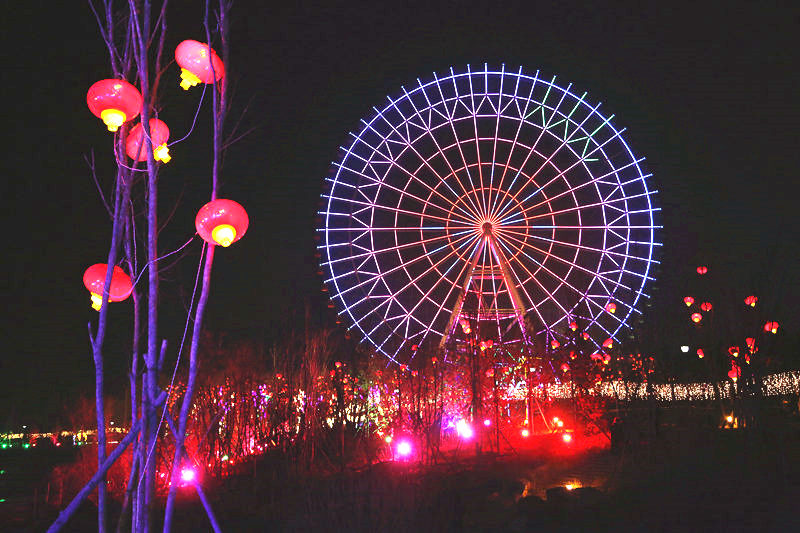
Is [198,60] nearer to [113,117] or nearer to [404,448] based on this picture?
[113,117]

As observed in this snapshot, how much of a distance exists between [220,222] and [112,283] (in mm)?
932

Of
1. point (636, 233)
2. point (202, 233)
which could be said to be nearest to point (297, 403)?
point (202, 233)

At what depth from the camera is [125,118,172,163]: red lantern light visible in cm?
423

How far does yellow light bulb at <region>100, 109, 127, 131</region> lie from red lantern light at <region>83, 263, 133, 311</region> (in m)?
0.96

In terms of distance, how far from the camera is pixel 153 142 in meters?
4.30

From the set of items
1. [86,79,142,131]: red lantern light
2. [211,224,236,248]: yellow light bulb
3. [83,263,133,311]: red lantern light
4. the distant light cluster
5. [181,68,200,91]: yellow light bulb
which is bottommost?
the distant light cluster

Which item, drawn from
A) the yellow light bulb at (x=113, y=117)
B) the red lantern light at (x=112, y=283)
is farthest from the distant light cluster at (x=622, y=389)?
the yellow light bulb at (x=113, y=117)

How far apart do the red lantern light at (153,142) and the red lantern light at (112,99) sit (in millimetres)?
169

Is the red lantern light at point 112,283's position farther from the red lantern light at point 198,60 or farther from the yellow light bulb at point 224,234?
the red lantern light at point 198,60

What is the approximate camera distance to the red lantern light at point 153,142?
423 cm

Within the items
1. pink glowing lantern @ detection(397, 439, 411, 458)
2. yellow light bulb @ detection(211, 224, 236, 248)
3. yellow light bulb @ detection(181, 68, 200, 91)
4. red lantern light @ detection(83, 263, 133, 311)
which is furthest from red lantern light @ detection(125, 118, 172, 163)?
pink glowing lantern @ detection(397, 439, 411, 458)

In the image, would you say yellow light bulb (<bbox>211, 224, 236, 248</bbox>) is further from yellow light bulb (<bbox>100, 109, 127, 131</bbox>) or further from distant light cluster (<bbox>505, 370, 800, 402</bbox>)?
distant light cluster (<bbox>505, 370, 800, 402</bbox>)

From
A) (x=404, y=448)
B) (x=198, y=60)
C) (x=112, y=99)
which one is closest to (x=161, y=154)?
(x=112, y=99)

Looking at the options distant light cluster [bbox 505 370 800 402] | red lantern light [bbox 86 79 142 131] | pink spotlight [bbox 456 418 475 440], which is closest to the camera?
red lantern light [bbox 86 79 142 131]
